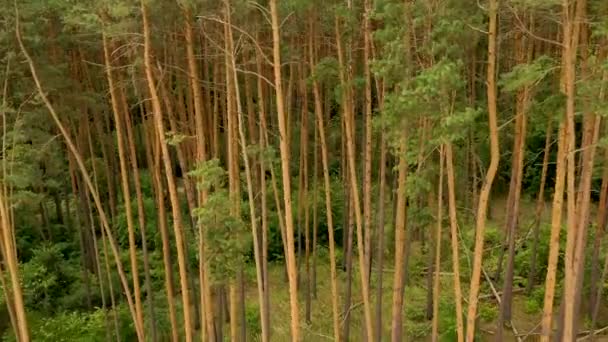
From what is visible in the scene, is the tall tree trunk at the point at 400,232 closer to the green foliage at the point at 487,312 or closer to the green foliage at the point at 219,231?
the green foliage at the point at 219,231

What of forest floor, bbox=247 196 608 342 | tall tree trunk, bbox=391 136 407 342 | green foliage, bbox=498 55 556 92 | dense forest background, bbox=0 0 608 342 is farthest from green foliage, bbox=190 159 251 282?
forest floor, bbox=247 196 608 342

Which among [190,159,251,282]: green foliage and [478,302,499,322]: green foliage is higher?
[190,159,251,282]: green foliage

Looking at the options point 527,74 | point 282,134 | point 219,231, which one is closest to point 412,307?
point 219,231

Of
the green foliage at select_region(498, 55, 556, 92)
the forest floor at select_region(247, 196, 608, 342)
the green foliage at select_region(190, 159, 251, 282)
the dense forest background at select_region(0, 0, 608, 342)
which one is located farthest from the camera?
the forest floor at select_region(247, 196, 608, 342)

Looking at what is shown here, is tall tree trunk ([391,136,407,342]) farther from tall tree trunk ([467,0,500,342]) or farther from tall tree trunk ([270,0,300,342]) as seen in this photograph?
tall tree trunk ([270,0,300,342])

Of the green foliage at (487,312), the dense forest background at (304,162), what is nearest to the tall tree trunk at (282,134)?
the dense forest background at (304,162)

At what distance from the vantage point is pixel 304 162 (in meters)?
13.7

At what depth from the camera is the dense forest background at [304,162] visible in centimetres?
719

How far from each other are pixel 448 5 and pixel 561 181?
8.82 ft

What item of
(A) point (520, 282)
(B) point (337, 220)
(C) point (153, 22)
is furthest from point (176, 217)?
(A) point (520, 282)

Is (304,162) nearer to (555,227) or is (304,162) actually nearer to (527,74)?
(555,227)

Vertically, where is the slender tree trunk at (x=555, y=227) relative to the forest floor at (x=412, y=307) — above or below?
above

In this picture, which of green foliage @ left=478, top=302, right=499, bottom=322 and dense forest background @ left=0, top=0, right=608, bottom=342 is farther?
green foliage @ left=478, top=302, right=499, bottom=322

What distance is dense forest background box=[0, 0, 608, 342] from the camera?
23.6ft
